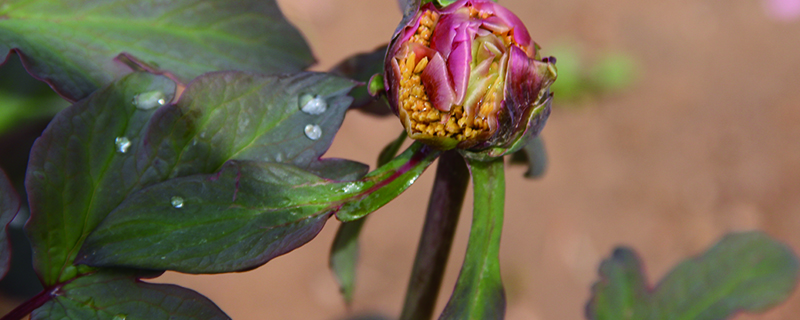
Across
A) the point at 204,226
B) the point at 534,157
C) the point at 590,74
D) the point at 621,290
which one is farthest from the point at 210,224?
the point at 590,74

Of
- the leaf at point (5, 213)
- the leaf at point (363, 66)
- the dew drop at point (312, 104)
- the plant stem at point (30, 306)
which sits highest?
the leaf at point (363, 66)

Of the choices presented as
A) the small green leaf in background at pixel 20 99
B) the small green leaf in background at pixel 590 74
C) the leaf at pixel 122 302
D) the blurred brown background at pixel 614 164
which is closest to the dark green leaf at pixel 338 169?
the leaf at pixel 122 302

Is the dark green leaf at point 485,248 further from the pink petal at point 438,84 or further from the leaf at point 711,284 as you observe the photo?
the leaf at point 711,284

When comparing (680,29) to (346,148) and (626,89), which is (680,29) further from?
(346,148)

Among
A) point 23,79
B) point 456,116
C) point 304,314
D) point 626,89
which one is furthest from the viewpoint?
point 626,89

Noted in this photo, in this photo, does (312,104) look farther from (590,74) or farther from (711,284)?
(590,74)

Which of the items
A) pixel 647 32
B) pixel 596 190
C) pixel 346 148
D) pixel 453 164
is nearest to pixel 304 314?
pixel 346 148
